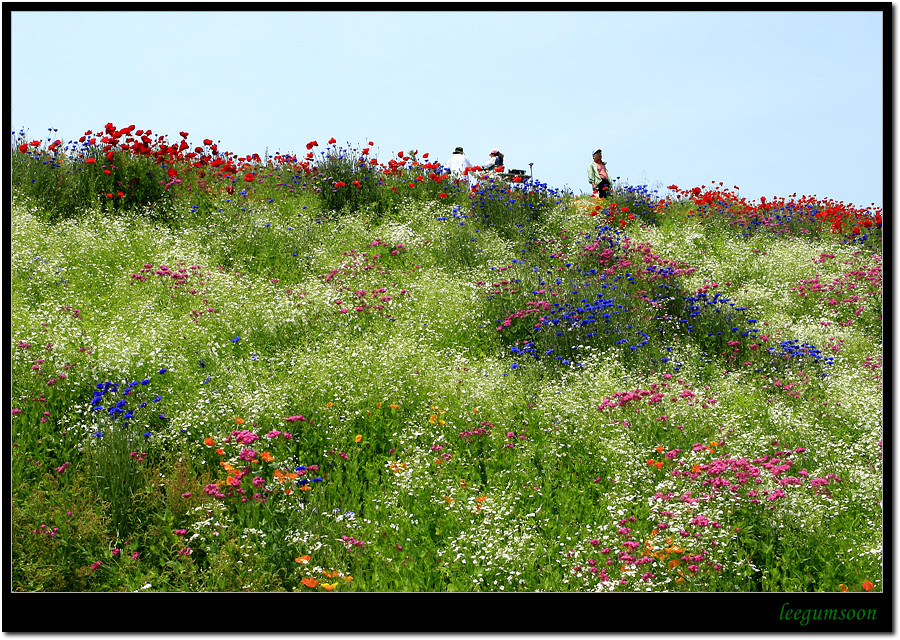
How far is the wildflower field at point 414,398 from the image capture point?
427 centimetres

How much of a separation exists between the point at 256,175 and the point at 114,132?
2.45m

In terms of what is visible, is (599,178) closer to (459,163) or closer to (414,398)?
(459,163)

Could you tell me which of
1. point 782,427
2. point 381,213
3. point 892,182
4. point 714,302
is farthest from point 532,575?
point 381,213

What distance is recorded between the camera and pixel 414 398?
19.9 feet

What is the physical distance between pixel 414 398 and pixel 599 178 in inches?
369

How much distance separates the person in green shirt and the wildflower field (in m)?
3.48

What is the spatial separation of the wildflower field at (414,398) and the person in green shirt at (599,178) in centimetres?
348

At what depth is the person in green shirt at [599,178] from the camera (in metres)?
14.1

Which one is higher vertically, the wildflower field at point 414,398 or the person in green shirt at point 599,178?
the person in green shirt at point 599,178

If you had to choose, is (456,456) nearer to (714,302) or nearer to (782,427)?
(782,427)

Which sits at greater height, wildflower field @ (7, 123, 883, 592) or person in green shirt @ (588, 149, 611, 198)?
person in green shirt @ (588, 149, 611, 198)

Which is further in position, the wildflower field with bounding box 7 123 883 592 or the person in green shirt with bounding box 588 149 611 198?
the person in green shirt with bounding box 588 149 611 198

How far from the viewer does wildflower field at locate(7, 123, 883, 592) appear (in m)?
4.27

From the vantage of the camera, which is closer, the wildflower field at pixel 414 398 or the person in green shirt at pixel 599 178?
the wildflower field at pixel 414 398
